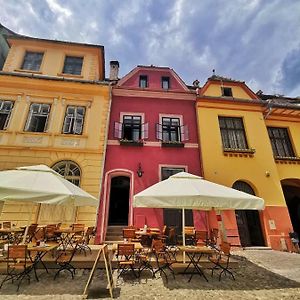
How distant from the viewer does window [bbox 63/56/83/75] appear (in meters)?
12.5

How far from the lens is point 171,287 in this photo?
4.72m

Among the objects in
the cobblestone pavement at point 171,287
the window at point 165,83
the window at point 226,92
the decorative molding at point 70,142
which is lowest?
the cobblestone pavement at point 171,287

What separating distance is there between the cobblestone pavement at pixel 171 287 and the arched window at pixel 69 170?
4728 mm

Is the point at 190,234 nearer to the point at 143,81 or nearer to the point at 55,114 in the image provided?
the point at 55,114

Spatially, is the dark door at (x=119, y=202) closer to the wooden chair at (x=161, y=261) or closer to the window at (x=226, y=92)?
the wooden chair at (x=161, y=261)

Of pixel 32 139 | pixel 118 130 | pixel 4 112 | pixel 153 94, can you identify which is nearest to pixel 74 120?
pixel 32 139

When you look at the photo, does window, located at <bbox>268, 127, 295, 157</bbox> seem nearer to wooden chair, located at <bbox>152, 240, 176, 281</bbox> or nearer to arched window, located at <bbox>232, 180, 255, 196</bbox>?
arched window, located at <bbox>232, 180, 255, 196</bbox>

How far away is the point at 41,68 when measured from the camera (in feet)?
39.4

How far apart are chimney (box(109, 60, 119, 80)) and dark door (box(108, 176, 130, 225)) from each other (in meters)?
7.40

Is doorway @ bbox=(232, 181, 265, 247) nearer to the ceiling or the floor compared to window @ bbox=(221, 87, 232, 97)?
nearer to the floor

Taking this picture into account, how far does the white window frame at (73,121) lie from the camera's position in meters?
10.8

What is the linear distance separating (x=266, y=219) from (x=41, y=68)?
49.6 ft

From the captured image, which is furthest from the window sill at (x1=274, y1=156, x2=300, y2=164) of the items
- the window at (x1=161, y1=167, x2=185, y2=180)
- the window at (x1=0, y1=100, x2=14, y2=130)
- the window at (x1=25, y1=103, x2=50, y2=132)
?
the window at (x1=0, y1=100, x2=14, y2=130)

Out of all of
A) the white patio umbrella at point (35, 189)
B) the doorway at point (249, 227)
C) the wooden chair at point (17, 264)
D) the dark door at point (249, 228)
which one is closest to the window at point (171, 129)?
the doorway at point (249, 227)
